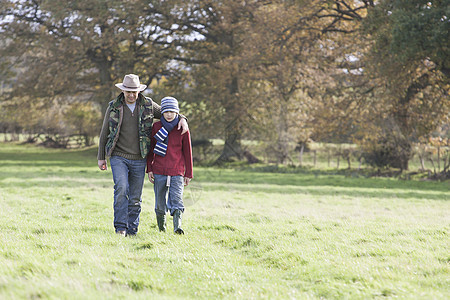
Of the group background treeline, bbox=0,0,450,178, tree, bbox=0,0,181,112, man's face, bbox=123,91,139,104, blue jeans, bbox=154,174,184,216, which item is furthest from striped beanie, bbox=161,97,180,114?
tree, bbox=0,0,181,112

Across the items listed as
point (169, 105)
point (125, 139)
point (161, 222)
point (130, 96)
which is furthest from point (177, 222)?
point (130, 96)

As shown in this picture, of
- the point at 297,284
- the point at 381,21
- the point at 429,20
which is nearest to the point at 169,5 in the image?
the point at 381,21

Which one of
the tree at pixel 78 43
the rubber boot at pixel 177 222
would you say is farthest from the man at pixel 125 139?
the tree at pixel 78 43

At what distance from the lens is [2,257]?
495 cm

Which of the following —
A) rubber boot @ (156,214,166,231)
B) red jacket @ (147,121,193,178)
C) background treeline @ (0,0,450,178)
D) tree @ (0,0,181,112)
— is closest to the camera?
red jacket @ (147,121,193,178)

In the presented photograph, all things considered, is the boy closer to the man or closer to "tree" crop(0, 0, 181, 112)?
the man

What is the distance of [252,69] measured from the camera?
1016 inches

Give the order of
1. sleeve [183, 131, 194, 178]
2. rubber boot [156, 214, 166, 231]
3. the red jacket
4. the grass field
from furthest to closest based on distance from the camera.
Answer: rubber boot [156, 214, 166, 231] < sleeve [183, 131, 194, 178] < the red jacket < the grass field

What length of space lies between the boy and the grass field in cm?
46

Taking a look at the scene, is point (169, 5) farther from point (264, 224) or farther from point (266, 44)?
point (264, 224)

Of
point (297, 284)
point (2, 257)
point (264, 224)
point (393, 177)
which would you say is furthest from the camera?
point (393, 177)

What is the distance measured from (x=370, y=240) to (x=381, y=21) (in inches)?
579

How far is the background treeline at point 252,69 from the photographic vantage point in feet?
74.8

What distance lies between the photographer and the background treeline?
2281cm
